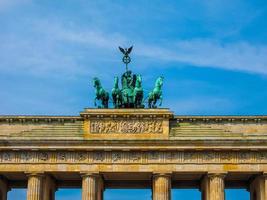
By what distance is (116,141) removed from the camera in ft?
204

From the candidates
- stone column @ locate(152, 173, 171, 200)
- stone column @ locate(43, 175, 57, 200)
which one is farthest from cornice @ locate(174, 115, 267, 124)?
stone column @ locate(43, 175, 57, 200)

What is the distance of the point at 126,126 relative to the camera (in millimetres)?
63219

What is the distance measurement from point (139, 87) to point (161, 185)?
26.5 ft

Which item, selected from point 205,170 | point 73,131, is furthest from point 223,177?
point 73,131

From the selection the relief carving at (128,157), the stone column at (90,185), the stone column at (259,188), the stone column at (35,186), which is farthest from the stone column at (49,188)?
the stone column at (259,188)

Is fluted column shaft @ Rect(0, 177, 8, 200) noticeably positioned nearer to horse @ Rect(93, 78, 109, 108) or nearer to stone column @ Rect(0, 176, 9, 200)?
stone column @ Rect(0, 176, 9, 200)

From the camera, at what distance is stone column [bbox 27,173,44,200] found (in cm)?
6188

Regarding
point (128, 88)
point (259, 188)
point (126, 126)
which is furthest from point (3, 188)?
point (259, 188)

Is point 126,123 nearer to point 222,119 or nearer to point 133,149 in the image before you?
point 133,149

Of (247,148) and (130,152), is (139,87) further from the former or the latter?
(247,148)

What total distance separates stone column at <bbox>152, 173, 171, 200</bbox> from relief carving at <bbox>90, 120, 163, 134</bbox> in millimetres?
3490

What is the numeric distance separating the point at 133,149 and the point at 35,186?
7823 mm

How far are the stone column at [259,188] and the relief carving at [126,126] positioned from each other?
8.42 meters

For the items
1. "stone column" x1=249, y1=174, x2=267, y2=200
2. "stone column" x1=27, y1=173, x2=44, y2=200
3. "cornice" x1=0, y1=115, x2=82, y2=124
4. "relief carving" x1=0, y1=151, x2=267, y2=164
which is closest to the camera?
"stone column" x1=27, y1=173, x2=44, y2=200
